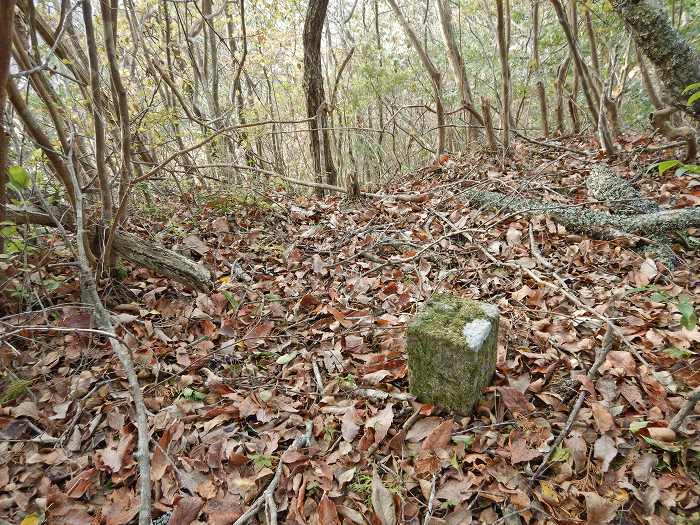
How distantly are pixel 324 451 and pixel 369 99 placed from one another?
349 inches

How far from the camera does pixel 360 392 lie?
2117 millimetres

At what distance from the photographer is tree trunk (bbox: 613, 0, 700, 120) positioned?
2.92 m

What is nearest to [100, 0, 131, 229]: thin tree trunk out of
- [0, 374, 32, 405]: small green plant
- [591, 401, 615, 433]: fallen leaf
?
[0, 374, 32, 405]: small green plant

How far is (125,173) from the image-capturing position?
293 centimetres

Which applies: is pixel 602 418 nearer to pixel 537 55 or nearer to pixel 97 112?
pixel 97 112

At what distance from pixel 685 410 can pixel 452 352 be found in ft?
2.97

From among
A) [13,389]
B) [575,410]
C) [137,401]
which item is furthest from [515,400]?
[13,389]

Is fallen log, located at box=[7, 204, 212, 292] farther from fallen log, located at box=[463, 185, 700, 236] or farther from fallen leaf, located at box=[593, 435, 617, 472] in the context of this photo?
fallen log, located at box=[463, 185, 700, 236]

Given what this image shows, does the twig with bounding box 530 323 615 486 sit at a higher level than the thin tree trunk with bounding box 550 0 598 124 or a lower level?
lower

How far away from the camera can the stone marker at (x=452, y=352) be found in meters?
1.77

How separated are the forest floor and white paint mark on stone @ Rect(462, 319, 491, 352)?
1.17 feet

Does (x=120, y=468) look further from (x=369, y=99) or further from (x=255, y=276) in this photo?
(x=369, y=99)

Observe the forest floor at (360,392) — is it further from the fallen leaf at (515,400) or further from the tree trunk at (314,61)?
the tree trunk at (314,61)

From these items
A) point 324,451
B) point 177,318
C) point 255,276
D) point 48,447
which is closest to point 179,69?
point 255,276
